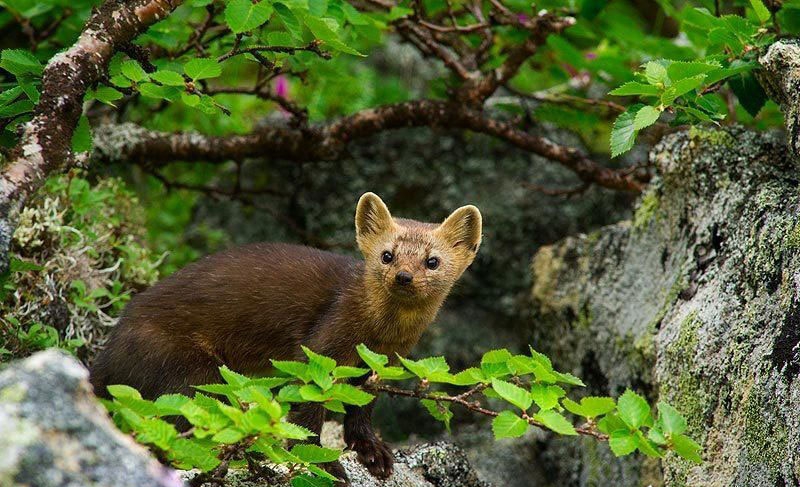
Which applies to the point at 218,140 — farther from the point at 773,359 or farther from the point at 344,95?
the point at 773,359

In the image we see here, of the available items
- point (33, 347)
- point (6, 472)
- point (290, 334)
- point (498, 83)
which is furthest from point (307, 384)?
point (498, 83)

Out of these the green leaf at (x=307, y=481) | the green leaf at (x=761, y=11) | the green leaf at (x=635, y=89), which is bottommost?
the green leaf at (x=307, y=481)

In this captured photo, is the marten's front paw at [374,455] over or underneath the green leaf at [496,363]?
underneath

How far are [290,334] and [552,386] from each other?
73.0 inches

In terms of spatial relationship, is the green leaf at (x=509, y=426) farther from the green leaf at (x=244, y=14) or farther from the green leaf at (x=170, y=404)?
the green leaf at (x=244, y=14)

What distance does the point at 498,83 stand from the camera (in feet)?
21.0

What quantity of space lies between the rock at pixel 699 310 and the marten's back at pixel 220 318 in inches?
66.2

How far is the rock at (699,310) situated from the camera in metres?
3.80

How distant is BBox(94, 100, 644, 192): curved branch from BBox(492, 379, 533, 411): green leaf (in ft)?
11.1

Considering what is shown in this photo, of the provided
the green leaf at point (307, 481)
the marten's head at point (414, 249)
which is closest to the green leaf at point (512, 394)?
the green leaf at point (307, 481)

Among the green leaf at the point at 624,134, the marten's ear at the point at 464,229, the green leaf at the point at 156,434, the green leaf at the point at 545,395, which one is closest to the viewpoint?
the green leaf at the point at 156,434

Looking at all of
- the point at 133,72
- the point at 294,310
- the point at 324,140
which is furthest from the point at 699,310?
the point at 324,140

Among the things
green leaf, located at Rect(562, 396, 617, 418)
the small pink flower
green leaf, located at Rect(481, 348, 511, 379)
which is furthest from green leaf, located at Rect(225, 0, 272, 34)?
the small pink flower

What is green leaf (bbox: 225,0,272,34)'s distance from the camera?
4.09 m
